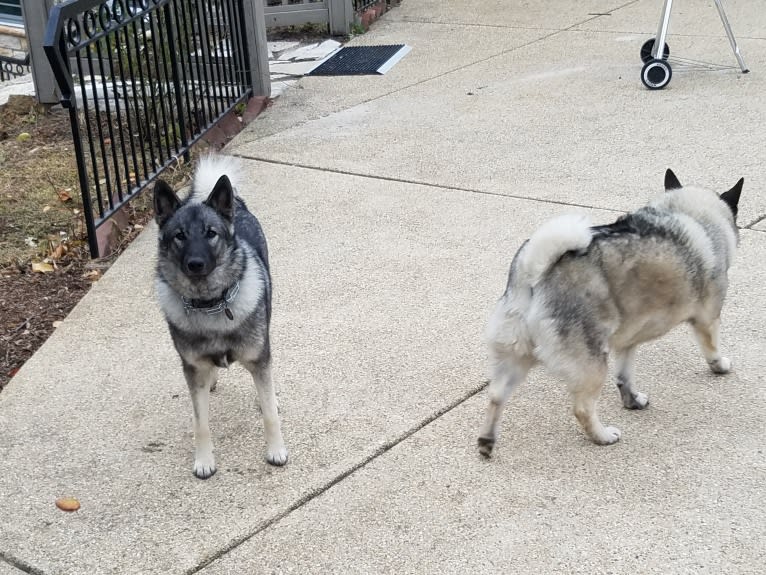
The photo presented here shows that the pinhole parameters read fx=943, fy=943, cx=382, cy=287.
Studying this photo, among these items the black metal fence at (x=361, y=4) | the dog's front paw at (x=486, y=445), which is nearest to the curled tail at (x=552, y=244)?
the dog's front paw at (x=486, y=445)

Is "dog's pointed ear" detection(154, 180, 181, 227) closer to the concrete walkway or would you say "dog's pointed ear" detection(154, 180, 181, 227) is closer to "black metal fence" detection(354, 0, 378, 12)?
the concrete walkway

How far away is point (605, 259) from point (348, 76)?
6.05m

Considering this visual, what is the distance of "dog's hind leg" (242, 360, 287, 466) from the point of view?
3732 mm

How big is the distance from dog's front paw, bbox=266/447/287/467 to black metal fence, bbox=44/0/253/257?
7.79ft

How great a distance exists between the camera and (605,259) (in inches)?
139

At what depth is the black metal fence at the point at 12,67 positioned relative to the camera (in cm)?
1190

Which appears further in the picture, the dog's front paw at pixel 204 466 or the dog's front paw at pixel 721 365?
the dog's front paw at pixel 721 365

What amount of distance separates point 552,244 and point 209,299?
4.28ft

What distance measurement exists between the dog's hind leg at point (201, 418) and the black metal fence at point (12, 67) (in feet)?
30.4

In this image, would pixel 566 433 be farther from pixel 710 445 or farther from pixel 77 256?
pixel 77 256

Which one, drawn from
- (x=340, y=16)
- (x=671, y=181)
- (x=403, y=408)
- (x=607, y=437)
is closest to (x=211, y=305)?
(x=403, y=408)

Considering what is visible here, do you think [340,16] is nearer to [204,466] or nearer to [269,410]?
[269,410]

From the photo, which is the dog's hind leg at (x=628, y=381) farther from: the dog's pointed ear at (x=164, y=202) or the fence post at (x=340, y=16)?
the fence post at (x=340, y=16)

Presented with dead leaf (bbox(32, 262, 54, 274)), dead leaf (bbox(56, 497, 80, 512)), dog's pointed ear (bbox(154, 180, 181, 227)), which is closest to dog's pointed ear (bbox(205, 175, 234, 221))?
dog's pointed ear (bbox(154, 180, 181, 227))
